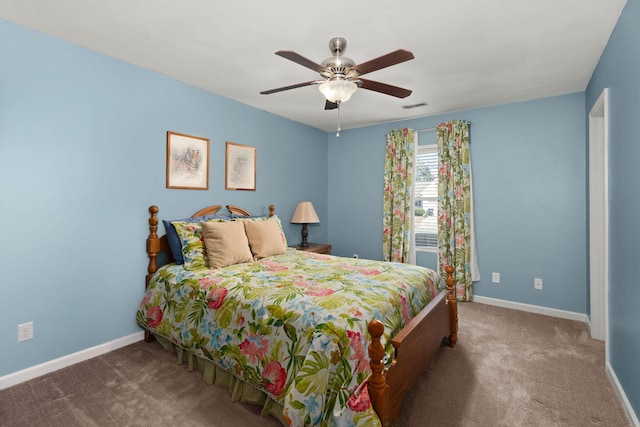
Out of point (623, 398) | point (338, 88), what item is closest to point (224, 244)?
point (338, 88)

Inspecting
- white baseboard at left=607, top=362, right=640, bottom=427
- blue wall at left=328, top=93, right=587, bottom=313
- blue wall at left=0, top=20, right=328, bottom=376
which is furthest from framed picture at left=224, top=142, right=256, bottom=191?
white baseboard at left=607, top=362, right=640, bottom=427

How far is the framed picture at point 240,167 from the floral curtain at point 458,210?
2443mm

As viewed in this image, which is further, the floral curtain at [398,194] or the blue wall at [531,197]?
the floral curtain at [398,194]

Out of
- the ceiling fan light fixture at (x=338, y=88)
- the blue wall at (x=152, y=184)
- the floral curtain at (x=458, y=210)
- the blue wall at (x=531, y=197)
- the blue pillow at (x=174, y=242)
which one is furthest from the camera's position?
the floral curtain at (x=458, y=210)

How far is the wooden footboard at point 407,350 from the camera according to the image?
156 centimetres

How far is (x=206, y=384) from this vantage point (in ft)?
7.36

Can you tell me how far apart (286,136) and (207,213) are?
169 centimetres

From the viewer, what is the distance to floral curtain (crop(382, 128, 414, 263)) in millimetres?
Answer: 4465

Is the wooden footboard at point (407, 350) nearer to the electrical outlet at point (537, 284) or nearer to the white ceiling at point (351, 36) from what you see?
the electrical outlet at point (537, 284)

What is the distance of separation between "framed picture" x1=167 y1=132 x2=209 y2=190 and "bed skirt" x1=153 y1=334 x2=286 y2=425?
4.92ft

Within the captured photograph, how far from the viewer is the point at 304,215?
4.42 m

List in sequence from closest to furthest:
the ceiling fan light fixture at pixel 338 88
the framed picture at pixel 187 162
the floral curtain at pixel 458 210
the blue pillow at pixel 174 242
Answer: the ceiling fan light fixture at pixel 338 88 < the blue pillow at pixel 174 242 < the framed picture at pixel 187 162 < the floral curtain at pixel 458 210

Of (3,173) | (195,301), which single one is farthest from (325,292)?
(3,173)

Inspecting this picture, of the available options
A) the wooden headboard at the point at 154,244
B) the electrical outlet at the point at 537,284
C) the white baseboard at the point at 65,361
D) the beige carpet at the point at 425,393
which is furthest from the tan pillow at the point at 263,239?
the electrical outlet at the point at 537,284
